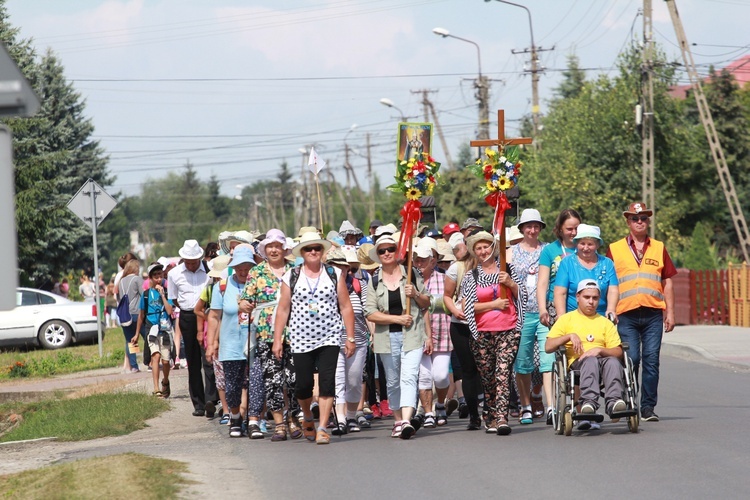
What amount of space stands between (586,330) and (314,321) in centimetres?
241

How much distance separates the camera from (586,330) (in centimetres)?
1153

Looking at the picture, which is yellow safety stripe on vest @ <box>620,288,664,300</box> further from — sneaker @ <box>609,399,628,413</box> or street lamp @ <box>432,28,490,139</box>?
street lamp @ <box>432,28,490,139</box>

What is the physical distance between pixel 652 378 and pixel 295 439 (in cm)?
339

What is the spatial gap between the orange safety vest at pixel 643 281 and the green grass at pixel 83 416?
5332 millimetres

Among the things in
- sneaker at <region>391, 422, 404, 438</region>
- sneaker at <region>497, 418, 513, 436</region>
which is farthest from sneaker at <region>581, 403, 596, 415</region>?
sneaker at <region>391, 422, 404, 438</region>

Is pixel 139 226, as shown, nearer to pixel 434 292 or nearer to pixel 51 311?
pixel 51 311

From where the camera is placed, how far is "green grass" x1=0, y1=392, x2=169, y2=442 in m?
13.8

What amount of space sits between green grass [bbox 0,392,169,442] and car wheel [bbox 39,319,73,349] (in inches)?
472

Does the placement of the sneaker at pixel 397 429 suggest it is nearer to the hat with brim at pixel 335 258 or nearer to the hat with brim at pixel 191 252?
the hat with brim at pixel 335 258

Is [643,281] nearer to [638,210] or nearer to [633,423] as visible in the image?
[638,210]

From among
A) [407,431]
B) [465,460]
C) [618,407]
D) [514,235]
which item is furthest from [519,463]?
[514,235]

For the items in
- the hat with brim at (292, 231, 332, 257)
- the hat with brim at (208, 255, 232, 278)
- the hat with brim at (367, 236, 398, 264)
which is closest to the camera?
the hat with brim at (292, 231, 332, 257)

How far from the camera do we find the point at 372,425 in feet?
44.7

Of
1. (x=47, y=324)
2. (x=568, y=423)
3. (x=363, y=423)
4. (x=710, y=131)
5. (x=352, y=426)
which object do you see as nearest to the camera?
(x=568, y=423)
